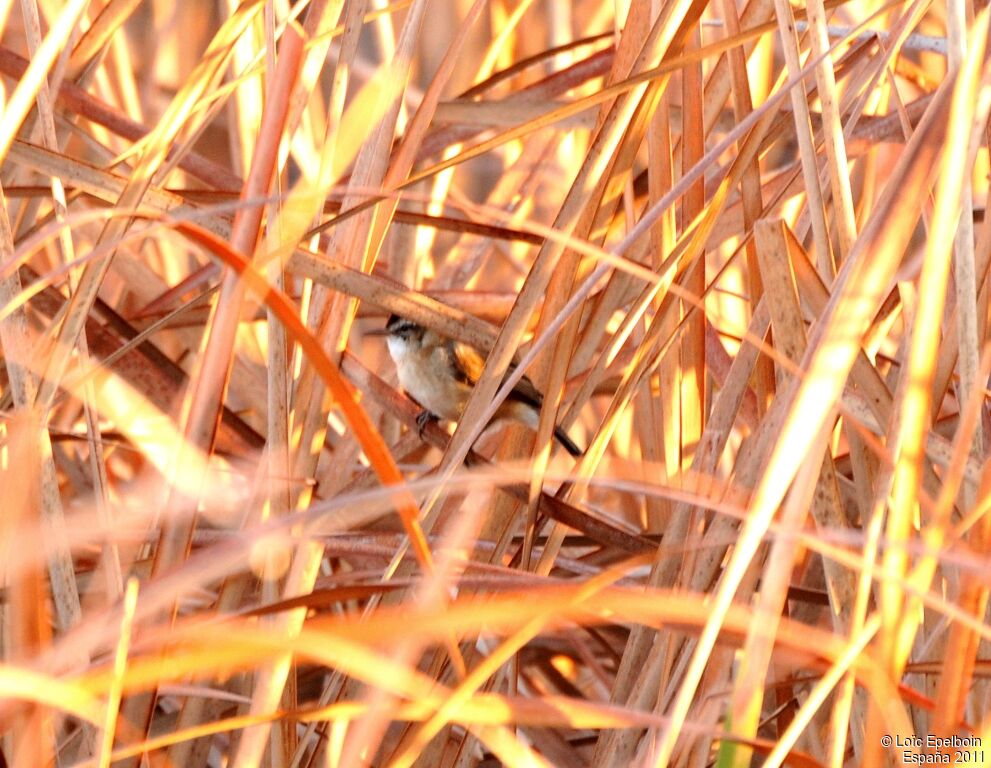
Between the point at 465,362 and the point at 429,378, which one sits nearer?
the point at 429,378

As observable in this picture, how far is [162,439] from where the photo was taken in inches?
61.7

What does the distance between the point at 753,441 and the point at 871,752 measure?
1.27ft

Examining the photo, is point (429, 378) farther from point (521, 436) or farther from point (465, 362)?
point (521, 436)

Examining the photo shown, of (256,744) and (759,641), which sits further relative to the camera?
(256,744)

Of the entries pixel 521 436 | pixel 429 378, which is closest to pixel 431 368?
pixel 429 378

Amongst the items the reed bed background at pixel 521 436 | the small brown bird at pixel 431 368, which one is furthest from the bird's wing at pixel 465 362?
the reed bed background at pixel 521 436

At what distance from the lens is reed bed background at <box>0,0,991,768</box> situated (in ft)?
2.41

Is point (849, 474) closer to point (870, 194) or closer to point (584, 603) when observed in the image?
point (870, 194)

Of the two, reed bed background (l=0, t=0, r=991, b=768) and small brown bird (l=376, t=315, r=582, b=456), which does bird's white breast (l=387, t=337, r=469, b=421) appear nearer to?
small brown bird (l=376, t=315, r=582, b=456)

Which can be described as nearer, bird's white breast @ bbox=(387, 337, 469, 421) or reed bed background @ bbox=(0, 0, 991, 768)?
reed bed background @ bbox=(0, 0, 991, 768)

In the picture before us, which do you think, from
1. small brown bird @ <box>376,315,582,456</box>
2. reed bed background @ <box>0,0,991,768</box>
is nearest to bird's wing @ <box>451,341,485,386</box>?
small brown bird @ <box>376,315,582,456</box>

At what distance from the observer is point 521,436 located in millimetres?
1605

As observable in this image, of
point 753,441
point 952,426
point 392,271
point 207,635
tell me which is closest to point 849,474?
point 952,426

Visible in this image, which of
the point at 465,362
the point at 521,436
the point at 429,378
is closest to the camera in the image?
the point at 521,436
